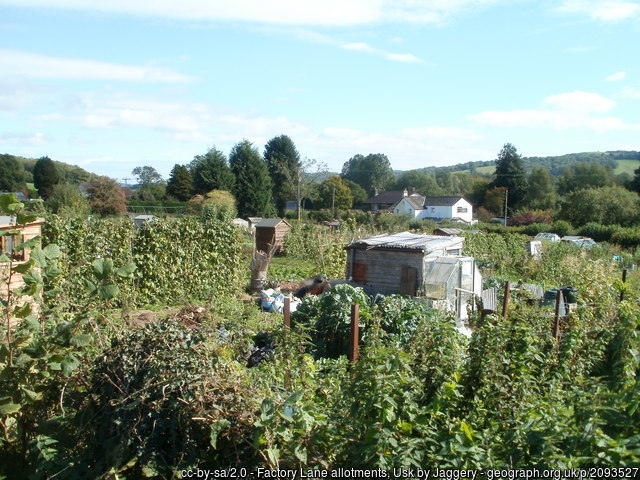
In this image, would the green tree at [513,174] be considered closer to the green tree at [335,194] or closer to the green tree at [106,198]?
the green tree at [335,194]

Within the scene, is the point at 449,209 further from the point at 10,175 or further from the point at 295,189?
the point at 10,175

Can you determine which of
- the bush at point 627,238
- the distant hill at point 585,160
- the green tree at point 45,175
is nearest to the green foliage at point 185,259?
the bush at point 627,238

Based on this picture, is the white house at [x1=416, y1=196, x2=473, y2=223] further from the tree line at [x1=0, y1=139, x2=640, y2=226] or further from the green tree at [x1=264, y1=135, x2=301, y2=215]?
the green tree at [x1=264, y1=135, x2=301, y2=215]

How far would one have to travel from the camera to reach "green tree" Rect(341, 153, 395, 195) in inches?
3949

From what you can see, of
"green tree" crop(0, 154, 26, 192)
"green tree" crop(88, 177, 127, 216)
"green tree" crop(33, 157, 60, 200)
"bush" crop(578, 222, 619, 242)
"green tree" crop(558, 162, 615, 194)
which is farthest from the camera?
"green tree" crop(0, 154, 26, 192)

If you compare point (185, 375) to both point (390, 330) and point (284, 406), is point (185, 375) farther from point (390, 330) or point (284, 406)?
point (390, 330)

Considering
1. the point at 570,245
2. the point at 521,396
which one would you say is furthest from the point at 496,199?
the point at 521,396

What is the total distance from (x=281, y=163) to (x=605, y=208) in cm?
3045

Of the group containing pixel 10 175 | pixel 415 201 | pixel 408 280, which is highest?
pixel 10 175

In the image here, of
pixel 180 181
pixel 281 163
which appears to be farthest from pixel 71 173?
pixel 281 163

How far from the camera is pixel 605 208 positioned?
42.2 meters

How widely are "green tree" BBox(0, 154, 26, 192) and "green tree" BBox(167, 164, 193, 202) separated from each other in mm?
25638

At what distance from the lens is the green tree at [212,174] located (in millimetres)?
46938

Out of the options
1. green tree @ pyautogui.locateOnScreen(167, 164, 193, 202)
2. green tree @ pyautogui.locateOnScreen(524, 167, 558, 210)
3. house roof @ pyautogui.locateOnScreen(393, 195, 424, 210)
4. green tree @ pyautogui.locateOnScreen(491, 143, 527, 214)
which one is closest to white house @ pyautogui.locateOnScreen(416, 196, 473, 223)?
house roof @ pyautogui.locateOnScreen(393, 195, 424, 210)
